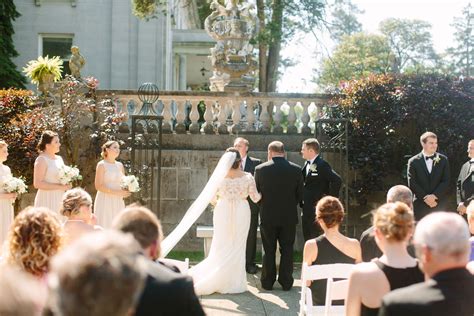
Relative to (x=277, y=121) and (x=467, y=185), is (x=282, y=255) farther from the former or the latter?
(x=277, y=121)

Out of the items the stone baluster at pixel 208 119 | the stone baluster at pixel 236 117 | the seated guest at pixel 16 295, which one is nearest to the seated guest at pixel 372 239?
the seated guest at pixel 16 295

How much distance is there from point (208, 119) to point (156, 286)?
10.5m

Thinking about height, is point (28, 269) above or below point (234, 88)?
below

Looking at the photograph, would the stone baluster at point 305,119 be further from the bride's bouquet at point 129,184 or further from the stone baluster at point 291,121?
the bride's bouquet at point 129,184

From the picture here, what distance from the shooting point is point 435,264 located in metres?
3.35

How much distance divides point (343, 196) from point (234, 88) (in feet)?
10.1

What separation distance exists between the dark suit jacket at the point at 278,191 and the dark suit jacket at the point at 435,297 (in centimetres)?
593

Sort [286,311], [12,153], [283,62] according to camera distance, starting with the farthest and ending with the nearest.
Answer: [283,62], [12,153], [286,311]

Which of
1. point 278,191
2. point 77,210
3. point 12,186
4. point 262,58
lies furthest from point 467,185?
point 262,58

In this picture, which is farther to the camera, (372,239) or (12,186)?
(12,186)

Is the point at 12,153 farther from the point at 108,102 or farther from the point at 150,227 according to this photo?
the point at 150,227

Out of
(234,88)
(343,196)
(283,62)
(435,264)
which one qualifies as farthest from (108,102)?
(283,62)

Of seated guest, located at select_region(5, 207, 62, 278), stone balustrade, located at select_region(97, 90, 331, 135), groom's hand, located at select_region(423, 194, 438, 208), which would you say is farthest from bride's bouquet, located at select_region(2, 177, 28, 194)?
groom's hand, located at select_region(423, 194, 438, 208)

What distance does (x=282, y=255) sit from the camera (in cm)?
939
